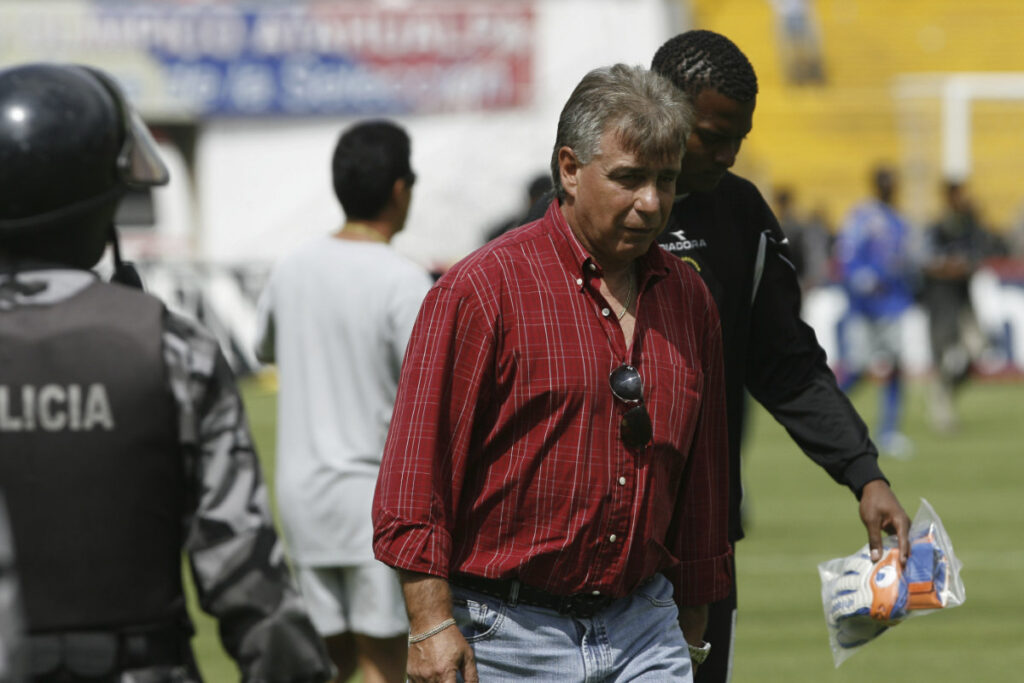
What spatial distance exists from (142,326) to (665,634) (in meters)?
1.46

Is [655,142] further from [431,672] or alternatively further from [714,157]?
[431,672]

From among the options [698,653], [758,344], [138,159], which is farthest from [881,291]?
[138,159]

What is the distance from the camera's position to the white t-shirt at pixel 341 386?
5.25 meters

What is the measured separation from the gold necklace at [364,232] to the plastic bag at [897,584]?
194 cm

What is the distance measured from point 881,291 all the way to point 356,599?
10521 mm

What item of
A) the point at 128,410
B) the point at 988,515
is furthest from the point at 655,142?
the point at 988,515

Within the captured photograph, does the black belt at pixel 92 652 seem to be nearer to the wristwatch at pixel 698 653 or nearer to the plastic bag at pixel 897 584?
the wristwatch at pixel 698 653

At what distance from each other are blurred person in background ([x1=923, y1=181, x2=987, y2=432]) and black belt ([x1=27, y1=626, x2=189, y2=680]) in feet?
49.3

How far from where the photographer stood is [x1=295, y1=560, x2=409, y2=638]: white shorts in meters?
5.27

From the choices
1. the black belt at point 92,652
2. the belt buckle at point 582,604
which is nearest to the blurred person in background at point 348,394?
the belt buckle at point 582,604

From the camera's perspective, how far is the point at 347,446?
5281 mm

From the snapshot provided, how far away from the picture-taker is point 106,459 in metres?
2.63

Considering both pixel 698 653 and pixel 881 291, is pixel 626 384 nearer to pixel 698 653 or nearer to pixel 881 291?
pixel 698 653

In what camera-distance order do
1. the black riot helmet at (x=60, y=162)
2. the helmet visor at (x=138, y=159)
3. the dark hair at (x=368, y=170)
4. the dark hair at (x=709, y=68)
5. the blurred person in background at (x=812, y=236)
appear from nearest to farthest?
the black riot helmet at (x=60, y=162), the helmet visor at (x=138, y=159), the dark hair at (x=709, y=68), the dark hair at (x=368, y=170), the blurred person in background at (x=812, y=236)
